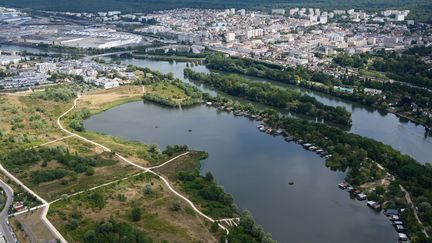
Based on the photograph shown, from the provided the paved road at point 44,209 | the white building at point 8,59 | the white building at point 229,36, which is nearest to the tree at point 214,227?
the paved road at point 44,209

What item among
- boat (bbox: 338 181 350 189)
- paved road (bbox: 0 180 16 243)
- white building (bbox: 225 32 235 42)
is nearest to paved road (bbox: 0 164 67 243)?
paved road (bbox: 0 180 16 243)

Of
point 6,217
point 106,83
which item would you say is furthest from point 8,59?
point 6,217

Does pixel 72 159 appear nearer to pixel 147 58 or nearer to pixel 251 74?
pixel 251 74

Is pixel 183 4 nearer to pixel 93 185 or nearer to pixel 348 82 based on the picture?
pixel 348 82

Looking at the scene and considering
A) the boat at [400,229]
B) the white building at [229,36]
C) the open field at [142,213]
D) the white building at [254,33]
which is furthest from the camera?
the white building at [254,33]

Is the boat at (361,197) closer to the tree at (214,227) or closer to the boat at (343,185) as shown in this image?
the boat at (343,185)

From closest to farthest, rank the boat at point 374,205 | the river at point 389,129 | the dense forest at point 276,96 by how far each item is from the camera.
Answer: the boat at point 374,205 < the river at point 389,129 < the dense forest at point 276,96
